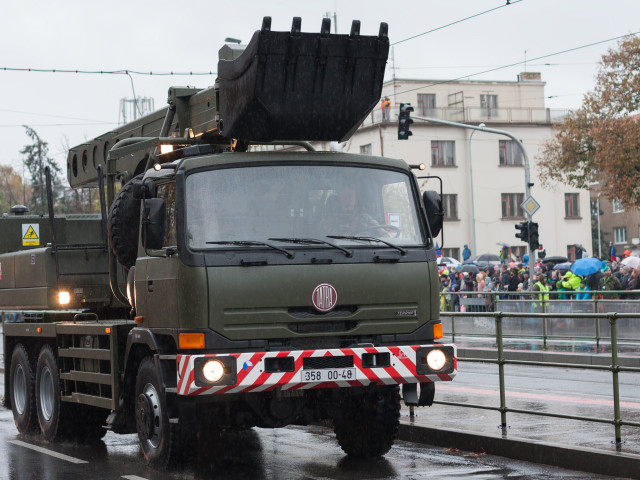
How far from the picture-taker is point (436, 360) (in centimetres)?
909

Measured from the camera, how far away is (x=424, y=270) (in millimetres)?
9086

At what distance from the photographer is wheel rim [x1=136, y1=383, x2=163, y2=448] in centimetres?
912

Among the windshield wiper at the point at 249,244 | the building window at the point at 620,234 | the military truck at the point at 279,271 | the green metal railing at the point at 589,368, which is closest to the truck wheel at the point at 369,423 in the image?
the military truck at the point at 279,271

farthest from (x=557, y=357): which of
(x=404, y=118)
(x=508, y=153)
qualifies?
(x=508, y=153)

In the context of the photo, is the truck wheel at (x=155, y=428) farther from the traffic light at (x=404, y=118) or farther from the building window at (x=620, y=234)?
the building window at (x=620, y=234)

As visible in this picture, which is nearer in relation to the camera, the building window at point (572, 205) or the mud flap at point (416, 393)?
the mud flap at point (416, 393)

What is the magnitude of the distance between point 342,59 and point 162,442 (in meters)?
3.43

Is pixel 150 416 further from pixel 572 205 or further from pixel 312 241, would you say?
pixel 572 205

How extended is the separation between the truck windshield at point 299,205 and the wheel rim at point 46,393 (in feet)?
12.5

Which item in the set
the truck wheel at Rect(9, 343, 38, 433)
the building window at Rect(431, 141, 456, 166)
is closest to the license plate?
the truck wheel at Rect(9, 343, 38, 433)

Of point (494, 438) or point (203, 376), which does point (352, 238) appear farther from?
point (494, 438)

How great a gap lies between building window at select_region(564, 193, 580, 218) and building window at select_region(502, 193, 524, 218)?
127 inches

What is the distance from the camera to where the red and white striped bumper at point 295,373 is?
8.46m

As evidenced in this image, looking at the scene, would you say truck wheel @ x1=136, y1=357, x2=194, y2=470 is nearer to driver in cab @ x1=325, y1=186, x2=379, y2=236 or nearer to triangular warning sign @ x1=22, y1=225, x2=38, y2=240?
driver in cab @ x1=325, y1=186, x2=379, y2=236
